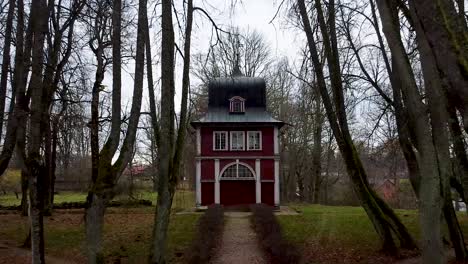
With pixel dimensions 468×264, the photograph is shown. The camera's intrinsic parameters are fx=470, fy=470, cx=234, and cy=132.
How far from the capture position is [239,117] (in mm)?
29766

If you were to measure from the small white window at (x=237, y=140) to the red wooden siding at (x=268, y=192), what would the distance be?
2.74 m

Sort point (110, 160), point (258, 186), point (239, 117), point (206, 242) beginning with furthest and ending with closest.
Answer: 1. point (239, 117)
2. point (258, 186)
3. point (206, 242)
4. point (110, 160)

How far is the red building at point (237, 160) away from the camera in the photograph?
28.8 meters

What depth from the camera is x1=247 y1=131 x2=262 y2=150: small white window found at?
29.2 metres

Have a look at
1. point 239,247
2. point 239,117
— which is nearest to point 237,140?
point 239,117

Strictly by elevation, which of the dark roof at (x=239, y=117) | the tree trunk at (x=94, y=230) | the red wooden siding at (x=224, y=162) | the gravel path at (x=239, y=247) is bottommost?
the gravel path at (x=239, y=247)

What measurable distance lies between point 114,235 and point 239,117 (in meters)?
14.4

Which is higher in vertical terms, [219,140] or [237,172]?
[219,140]

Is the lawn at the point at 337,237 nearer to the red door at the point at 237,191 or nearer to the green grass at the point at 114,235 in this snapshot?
the green grass at the point at 114,235

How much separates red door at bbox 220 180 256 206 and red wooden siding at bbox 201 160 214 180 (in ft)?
2.71

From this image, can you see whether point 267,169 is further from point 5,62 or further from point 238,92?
point 5,62

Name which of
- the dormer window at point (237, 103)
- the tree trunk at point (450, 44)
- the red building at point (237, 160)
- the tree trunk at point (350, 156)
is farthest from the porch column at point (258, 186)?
the tree trunk at point (450, 44)

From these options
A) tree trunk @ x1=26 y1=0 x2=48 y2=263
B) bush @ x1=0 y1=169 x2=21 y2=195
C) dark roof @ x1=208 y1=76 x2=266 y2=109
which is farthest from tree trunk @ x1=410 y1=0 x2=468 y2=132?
bush @ x1=0 y1=169 x2=21 y2=195

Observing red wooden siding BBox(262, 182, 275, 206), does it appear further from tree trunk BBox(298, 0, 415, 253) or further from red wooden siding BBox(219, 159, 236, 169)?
tree trunk BBox(298, 0, 415, 253)
